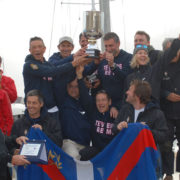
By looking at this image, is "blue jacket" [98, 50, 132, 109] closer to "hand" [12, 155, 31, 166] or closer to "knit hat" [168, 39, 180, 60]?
"knit hat" [168, 39, 180, 60]

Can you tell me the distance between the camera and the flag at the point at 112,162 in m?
3.91

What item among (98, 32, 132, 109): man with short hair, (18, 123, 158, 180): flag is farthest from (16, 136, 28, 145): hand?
(98, 32, 132, 109): man with short hair

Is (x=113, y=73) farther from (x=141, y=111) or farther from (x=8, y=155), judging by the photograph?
(x=8, y=155)

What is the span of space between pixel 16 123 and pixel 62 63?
1172mm

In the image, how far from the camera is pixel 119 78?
16.3 feet

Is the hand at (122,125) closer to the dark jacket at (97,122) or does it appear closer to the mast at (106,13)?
the dark jacket at (97,122)

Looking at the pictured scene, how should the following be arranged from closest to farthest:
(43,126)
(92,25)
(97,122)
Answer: (43,126), (97,122), (92,25)

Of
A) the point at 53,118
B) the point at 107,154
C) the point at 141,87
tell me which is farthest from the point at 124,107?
the point at 53,118

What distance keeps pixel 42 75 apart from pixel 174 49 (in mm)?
1804

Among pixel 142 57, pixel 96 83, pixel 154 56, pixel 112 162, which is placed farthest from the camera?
pixel 96 83

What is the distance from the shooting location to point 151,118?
13.7ft

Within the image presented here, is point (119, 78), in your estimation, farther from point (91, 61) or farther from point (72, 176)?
point (72, 176)

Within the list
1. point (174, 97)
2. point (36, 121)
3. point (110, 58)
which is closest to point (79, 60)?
point (110, 58)

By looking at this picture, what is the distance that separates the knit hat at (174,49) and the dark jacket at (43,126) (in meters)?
1.78
